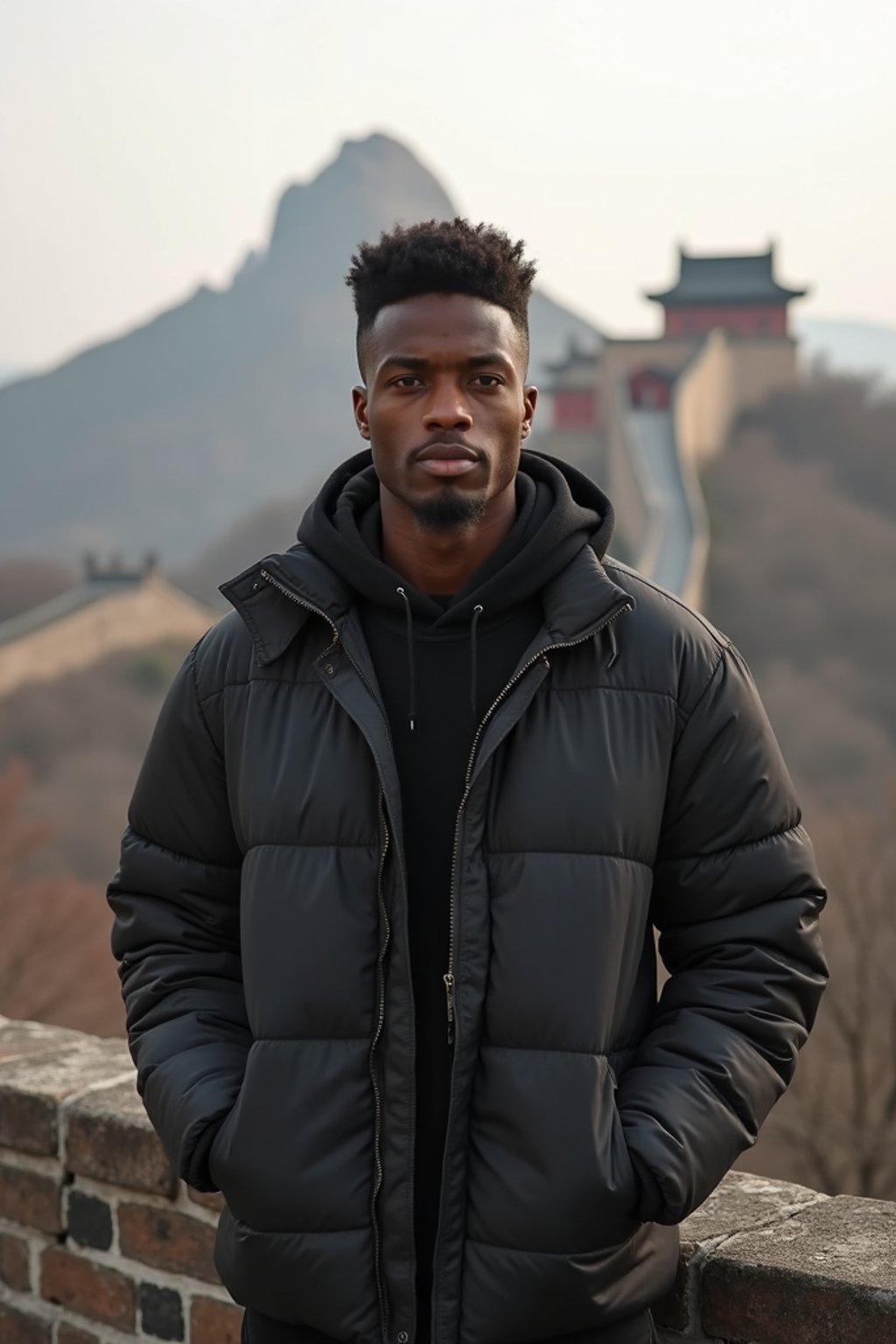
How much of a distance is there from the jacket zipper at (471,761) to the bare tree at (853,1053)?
12341mm

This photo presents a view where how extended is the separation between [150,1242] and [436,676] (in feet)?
3.63

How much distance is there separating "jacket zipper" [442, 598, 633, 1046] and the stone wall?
1.61 feet

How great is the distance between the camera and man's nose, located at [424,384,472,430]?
152 centimetres

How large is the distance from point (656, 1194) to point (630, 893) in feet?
0.85

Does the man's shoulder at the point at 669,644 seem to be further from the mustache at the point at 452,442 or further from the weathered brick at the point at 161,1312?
the weathered brick at the point at 161,1312

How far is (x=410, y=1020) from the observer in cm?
148

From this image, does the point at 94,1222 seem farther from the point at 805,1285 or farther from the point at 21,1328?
the point at 805,1285

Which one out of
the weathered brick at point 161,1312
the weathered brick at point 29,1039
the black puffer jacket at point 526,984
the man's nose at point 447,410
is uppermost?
the man's nose at point 447,410

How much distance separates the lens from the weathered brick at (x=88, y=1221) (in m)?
2.31

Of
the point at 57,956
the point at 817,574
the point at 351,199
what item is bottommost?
the point at 57,956

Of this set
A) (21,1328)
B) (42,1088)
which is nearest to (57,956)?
(21,1328)

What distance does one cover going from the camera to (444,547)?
1.59 metres

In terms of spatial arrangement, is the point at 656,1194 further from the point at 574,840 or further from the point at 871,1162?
the point at 871,1162

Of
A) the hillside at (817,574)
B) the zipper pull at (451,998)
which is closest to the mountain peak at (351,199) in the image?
the hillside at (817,574)
